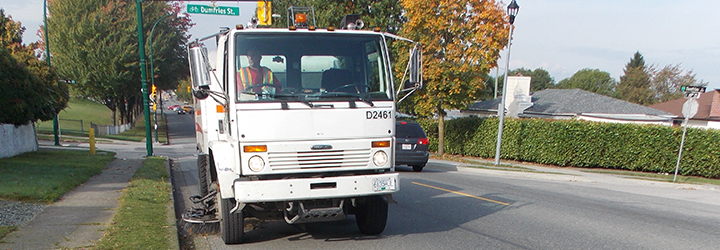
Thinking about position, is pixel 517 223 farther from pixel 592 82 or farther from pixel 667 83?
pixel 592 82

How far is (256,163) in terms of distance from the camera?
18.5 feet

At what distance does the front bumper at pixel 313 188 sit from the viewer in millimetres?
5566

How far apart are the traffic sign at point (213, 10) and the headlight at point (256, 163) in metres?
12.3

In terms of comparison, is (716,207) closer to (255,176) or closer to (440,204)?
(440,204)

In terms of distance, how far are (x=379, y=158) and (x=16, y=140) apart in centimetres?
1596

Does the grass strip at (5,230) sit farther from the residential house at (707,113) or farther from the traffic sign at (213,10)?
the residential house at (707,113)

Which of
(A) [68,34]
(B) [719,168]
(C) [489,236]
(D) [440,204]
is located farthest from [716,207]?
(A) [68,34]

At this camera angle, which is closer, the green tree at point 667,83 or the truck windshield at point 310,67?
the truck windshield at point 310,67

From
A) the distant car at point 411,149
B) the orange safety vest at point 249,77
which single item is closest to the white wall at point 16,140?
the distant car at point 411,149

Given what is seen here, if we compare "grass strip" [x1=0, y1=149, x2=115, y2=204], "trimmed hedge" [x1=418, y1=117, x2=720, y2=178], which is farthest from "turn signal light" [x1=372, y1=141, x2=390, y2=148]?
"trimmed hedge" [x1=418, y1=117, x2=720, y2=178]

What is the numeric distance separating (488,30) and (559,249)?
17661mm

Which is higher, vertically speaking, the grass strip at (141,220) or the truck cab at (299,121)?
the truck cab at (299,121)

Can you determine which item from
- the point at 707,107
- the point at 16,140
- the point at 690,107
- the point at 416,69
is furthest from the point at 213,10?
the point at 707,107

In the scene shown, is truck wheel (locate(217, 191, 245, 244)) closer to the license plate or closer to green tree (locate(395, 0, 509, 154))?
the license plate
